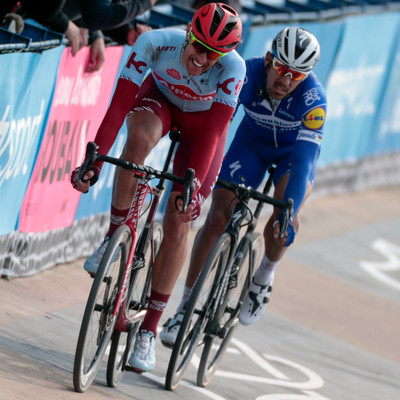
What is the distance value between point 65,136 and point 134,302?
6.09 feet

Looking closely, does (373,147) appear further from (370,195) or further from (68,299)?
(68,299)

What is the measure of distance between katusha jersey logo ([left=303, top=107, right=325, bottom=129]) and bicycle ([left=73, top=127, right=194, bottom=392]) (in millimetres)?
830

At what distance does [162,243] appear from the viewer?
5008 millimetres

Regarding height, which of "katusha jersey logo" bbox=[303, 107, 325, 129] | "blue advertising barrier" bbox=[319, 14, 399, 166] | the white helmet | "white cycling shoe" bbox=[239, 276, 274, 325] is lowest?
"white cycling shoe" bbox=[239, 276, 274, 325]

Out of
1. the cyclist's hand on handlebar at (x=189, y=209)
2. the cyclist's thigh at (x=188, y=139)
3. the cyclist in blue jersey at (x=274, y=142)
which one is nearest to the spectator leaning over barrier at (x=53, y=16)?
the cyclist in blue jersey at (x=274, y=142)

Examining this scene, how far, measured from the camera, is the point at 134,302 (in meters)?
5.10

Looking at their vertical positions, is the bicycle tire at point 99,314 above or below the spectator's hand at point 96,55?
below

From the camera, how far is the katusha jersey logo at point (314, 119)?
17.8 ft

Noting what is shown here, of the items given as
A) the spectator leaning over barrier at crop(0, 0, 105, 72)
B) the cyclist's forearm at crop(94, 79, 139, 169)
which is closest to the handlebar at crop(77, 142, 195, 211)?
the cyclist's forearm at crop(94, 79, 139, 169)

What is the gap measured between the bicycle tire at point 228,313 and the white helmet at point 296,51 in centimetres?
107

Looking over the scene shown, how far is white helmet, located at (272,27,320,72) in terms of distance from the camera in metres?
5.34

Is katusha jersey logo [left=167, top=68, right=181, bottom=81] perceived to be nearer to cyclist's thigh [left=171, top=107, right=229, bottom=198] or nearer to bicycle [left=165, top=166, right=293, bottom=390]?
cyclist's thigh [left=171, top=107, right=229, bottom=198]

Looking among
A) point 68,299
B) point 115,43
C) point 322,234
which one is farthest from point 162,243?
point 322,234

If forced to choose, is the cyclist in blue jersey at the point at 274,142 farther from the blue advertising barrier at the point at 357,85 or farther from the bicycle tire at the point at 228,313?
the blue advertising barrier at the point at 357,85
